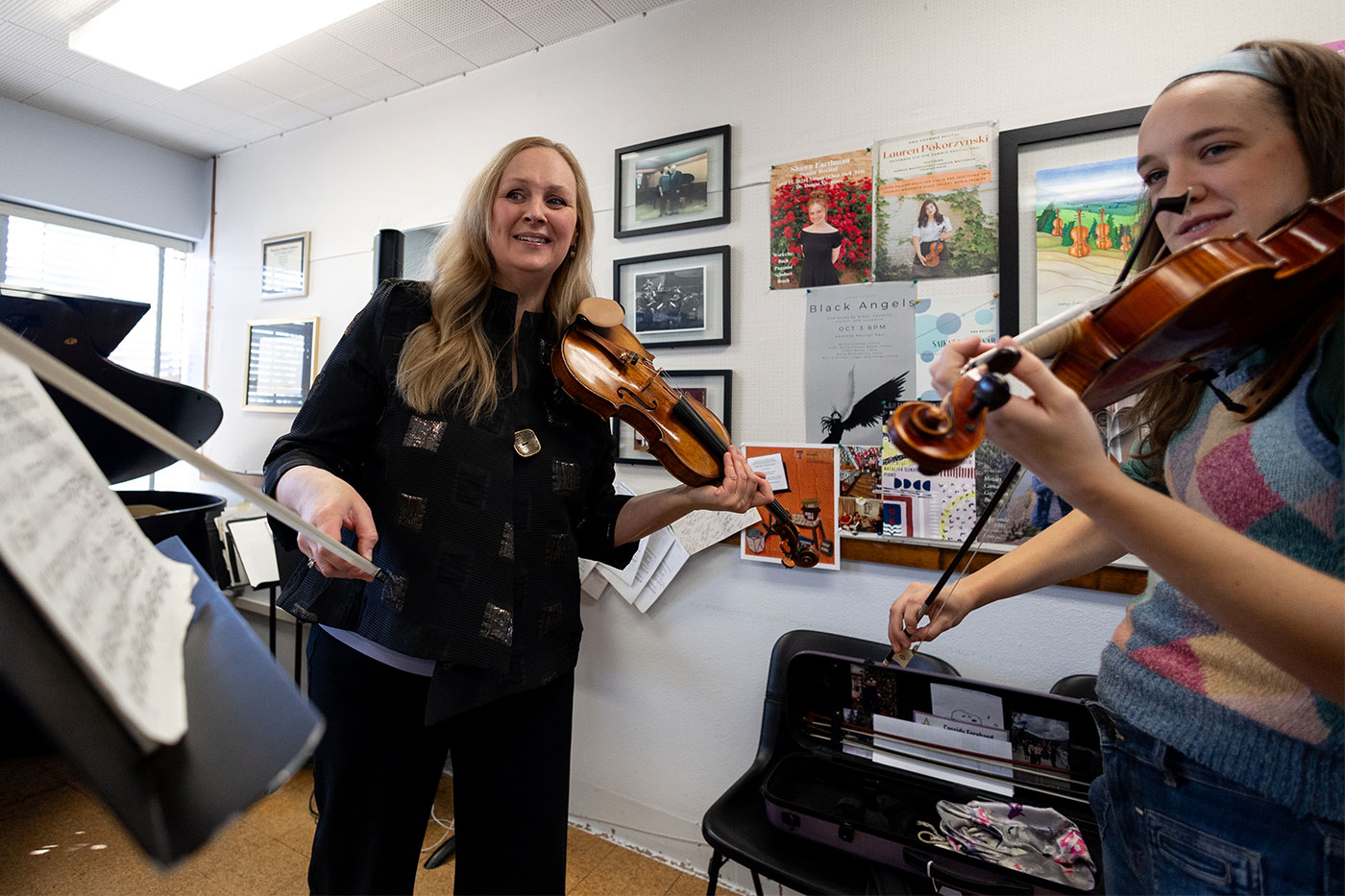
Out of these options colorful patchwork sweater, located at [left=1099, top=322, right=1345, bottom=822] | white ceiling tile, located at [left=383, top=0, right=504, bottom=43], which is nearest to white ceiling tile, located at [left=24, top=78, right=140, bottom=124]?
white ceiling tile, located at [left=383, top=0, right=504, bottom=43]

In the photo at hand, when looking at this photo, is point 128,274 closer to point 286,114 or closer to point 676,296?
point 286,114

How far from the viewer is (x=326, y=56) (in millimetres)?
2506

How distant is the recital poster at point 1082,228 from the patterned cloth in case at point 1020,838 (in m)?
1.13

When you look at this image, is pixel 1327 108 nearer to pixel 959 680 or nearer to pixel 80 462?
pixel 80 462

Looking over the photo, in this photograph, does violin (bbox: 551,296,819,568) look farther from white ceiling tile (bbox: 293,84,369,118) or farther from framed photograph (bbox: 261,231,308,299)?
framed photograph (bbox: 261,231,308,299)

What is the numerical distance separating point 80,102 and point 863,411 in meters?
3.63

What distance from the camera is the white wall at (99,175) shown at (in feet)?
9.49

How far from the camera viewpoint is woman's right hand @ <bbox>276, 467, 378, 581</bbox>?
0.88m

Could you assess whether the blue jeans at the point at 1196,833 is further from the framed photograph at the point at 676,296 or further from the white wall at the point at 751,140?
the framed photograph at the point at 676,296

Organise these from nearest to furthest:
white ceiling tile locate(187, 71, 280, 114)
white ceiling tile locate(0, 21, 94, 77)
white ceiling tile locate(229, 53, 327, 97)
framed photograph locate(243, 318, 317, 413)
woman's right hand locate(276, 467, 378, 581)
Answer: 1. woman's right hand locate(276, 467, 378, 581)
2. white ceiling tile locate(0, 21, 94, 77)
3. white ceiling tile locate(229, 53, 327, 97)
4. white ceiling tile locate(187, 71, 280, 114)
5. framed photograph locate(243, 318, 317, 413)

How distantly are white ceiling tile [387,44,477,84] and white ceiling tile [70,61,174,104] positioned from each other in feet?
3.60

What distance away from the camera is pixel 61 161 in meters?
3.01

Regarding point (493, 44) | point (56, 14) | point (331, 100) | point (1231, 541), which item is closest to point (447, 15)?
point (493, 44)

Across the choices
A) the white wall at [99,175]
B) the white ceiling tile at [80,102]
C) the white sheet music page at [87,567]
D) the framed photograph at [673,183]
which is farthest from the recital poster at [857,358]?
the white wall at [99,175]
